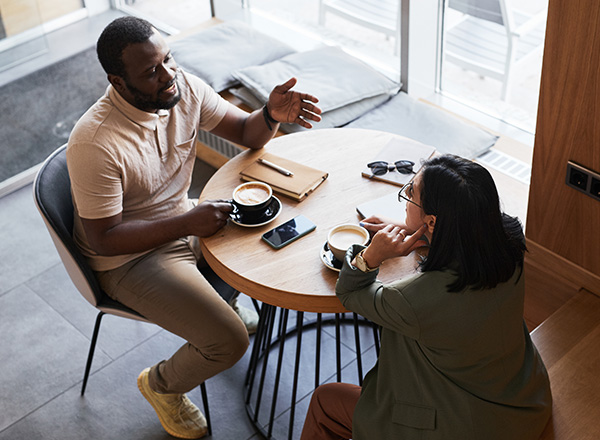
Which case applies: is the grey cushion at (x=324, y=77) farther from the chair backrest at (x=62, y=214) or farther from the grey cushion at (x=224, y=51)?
the chair backrest at (x=62, y=214)

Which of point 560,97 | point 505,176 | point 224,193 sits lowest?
point 505,176

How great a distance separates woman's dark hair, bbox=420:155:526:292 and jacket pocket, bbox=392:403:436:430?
0.31 m

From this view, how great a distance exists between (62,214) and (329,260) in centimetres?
86

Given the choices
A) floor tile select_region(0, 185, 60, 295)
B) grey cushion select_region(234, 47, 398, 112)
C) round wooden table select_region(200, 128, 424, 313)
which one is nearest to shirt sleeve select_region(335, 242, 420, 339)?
round wooden table select_region(200, 128, 424, 313)

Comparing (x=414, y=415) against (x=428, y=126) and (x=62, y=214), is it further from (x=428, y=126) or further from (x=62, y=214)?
(x=428, y=126)

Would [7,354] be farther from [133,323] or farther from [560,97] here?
[560,97]

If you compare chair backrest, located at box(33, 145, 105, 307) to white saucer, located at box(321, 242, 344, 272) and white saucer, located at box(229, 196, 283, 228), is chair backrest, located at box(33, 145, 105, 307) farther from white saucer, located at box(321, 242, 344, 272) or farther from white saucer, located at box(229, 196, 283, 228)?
white saucer, located at box(321, 242, 344, 272)

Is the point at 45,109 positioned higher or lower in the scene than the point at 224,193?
lower

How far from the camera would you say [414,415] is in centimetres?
159

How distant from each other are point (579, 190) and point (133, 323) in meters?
1.74

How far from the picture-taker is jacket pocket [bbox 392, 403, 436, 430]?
1.57m

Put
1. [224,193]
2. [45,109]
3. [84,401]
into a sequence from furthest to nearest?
1. [45,109]
2. [84,401]
3. [224,193]

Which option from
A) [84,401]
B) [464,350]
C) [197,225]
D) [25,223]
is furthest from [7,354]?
[464,350]

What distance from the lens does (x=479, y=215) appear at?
143 centimetres
